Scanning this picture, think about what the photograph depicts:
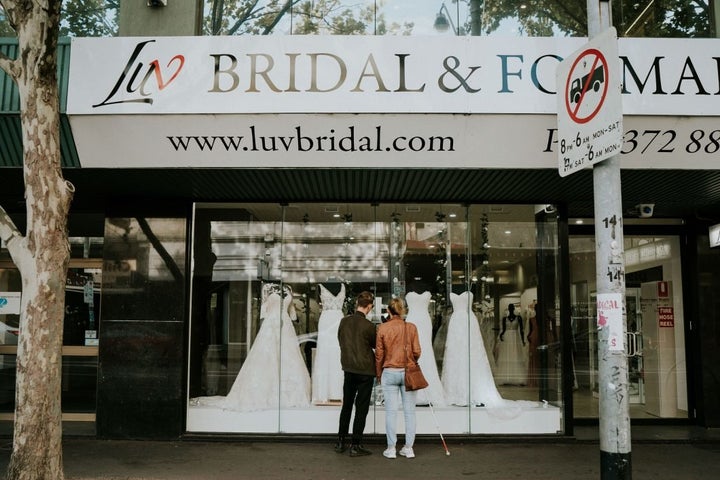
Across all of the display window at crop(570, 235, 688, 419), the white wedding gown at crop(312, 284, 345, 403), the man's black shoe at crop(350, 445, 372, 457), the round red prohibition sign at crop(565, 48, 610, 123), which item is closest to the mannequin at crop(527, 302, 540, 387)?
the display window at crop(570, 235, 688, 419)

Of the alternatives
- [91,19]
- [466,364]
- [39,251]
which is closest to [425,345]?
[466,364]

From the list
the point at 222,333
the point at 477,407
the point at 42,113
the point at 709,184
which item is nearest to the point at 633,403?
the point at 477,407

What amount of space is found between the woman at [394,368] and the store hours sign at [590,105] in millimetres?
3152

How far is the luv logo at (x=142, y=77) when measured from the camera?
6941 millimetres

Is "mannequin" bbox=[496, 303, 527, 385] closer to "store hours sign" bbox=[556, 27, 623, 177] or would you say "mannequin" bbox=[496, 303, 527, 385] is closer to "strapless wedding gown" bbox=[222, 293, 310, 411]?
"strapless wedding gown" bbox=[222, 293, 310, 411]

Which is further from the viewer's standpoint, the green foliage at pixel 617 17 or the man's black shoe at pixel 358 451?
the man's black shoe at pixel 358 451

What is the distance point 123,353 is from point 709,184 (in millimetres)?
7568

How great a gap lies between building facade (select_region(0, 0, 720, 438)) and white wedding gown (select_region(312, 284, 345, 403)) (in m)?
0.03

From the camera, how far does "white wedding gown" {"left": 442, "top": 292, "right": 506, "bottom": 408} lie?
29.3 ft

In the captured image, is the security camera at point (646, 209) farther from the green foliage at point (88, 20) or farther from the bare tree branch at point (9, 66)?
the bare tree branch at point (9, 66)

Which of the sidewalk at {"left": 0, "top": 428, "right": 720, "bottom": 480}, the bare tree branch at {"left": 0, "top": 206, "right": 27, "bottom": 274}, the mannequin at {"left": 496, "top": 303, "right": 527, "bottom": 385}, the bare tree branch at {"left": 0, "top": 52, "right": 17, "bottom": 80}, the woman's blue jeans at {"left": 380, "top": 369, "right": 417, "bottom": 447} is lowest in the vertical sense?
the sidewalk at {"left": 0, "top": 428, "right": 720, "bottom": 480}

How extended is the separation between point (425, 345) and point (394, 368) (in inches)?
72.6

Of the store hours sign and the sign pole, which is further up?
the store hours sign

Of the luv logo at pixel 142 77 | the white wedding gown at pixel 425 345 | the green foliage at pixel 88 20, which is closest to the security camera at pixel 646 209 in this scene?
the white wedding gown at pixel 425 345
